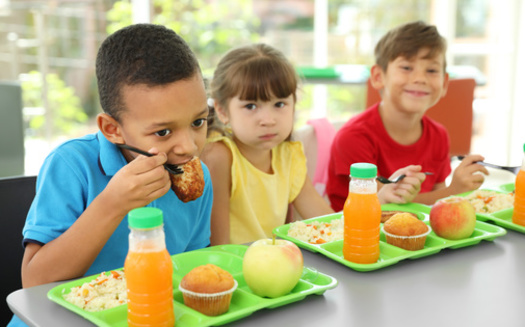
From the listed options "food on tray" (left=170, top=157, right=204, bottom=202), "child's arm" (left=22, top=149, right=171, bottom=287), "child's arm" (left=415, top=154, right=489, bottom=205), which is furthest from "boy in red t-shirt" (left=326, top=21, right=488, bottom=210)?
"child's arm" (left=22, top=149, right=171, bottom=287)

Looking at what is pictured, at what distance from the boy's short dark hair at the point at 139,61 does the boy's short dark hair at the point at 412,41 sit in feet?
3.72

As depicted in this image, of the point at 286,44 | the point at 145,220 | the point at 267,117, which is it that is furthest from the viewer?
the point at 286,44

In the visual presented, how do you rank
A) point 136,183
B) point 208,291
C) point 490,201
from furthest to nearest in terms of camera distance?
point 490,201 < point 136,183 < point 208,291

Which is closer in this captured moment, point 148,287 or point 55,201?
point 148,287

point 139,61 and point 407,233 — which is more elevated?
point 139,61

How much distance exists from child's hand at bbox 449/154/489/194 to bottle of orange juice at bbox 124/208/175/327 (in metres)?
1.17

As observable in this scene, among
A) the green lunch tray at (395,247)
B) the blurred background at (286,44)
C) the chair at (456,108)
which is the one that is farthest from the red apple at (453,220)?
the blurred background at (286,44)

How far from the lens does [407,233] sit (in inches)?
47.6

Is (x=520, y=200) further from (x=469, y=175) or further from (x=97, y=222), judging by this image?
(x=97, y=222)

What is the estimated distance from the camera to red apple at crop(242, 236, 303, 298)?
964mm

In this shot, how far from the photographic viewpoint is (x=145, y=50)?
1.18 metres

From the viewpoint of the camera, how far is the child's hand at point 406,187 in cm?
159

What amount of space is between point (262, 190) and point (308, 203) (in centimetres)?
17

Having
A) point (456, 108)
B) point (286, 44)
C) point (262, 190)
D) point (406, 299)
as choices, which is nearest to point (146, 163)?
point (406, 299)
